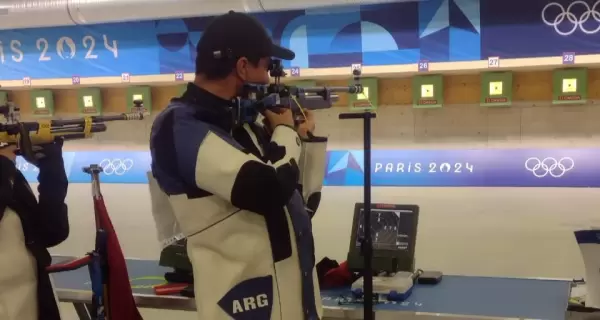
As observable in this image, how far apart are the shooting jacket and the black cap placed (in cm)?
10

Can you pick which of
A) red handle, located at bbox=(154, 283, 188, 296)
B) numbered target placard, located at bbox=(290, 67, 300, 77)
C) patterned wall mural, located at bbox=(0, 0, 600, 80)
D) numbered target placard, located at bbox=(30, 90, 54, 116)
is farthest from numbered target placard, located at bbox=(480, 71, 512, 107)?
numbered target placard, located at bbox=(30, 90, 54, 116)

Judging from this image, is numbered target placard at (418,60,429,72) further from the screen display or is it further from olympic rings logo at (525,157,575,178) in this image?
the screen display

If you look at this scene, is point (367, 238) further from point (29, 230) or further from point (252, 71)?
point (29, 230)

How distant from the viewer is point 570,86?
117 inches

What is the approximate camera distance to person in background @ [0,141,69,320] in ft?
6.15

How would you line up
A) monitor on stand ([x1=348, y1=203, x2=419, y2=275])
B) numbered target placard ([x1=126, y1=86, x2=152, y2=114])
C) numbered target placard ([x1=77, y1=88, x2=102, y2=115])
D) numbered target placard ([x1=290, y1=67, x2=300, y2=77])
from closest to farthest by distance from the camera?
monitor on stand ([x1=348, y1=203, x2=419, y2=275]) → numbered target placard ([x1=290, y1=67, x2=300, y2=77]) → numbered target placard ([x1=126, y1=86, x2=152, y2=114]) → numbered target placard ([x1=77, y1=88, x2=102, y2=115])

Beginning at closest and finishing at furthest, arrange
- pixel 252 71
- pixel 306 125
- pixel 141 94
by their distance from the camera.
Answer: pixel 252 71 < pixel 306 125 < pixel 141 94

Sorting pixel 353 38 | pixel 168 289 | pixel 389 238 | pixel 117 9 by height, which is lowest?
pixel 168 289

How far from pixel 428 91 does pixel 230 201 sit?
6.47 feet

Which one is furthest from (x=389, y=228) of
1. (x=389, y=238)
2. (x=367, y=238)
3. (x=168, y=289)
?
(x=168, y=289)

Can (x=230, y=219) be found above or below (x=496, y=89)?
below

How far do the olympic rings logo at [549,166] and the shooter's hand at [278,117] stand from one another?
192 cm

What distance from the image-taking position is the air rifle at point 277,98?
1540 mm

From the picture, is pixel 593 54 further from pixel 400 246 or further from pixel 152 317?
pixel 152 317
